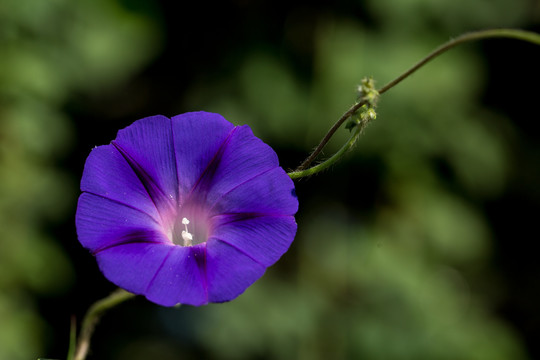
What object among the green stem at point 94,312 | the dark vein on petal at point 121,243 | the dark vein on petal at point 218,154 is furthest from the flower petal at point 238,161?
the green stem at point 94,312

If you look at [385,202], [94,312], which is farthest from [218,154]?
[385,202]

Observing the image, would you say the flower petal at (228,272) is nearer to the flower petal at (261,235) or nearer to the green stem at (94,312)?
the flower petal at (261,235)

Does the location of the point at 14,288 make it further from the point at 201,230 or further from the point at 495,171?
the point at 495,171

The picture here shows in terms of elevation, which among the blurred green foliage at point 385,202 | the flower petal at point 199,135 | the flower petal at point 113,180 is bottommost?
the blurred green foliage at point 385,202

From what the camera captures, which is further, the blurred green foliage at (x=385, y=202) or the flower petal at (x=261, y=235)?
the blurred green foliage at (x=385, y=202)

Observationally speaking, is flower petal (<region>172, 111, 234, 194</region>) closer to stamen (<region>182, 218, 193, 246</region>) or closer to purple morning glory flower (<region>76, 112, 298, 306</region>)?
purple morning glory flower (<region>76, 112, 298, 306</region>)

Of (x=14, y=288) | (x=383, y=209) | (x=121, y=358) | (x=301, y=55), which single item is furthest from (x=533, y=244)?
(x=14, y=288)

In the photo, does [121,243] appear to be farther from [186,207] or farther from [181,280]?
[186,207]
